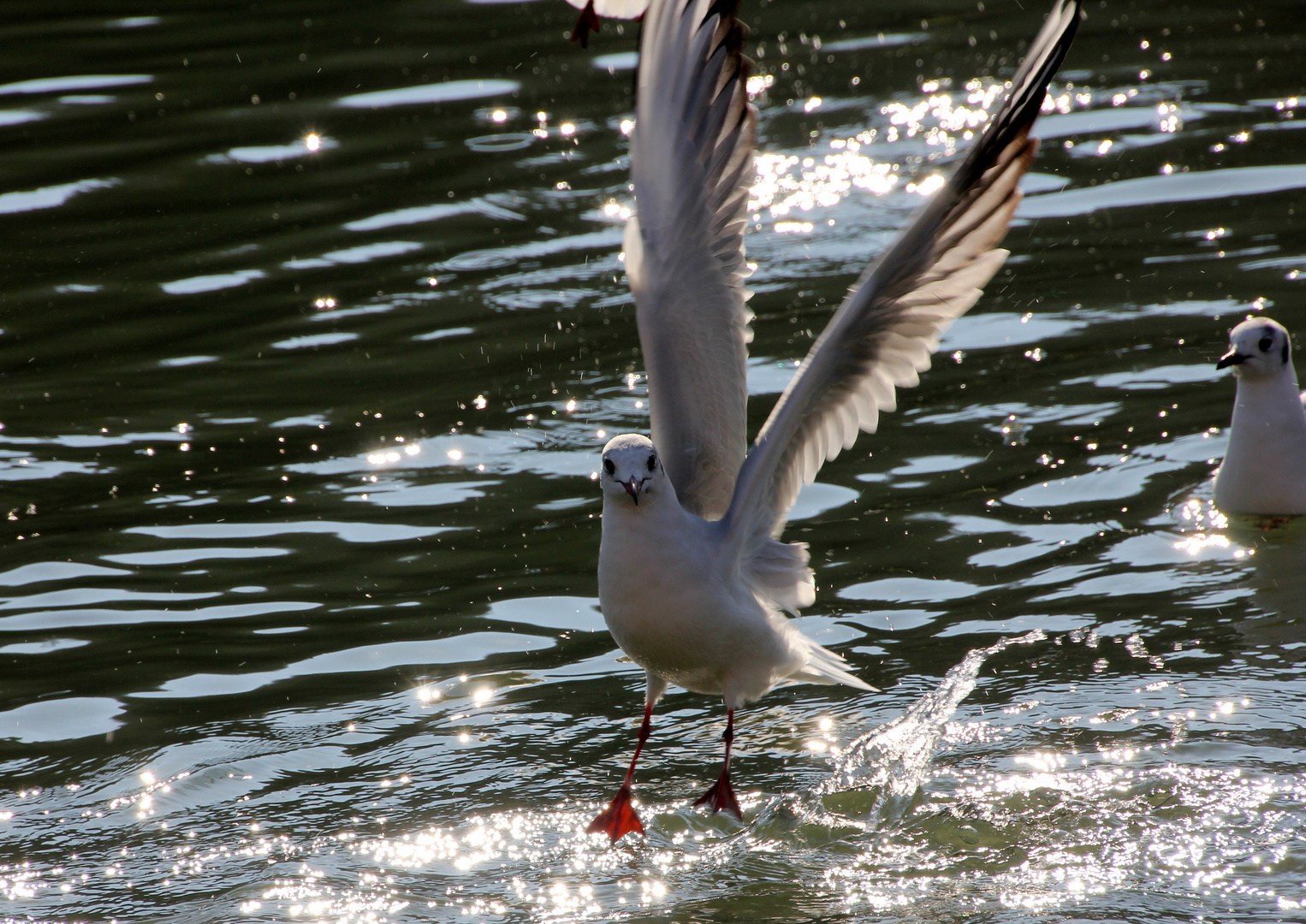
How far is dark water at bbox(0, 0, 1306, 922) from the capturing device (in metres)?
4.94

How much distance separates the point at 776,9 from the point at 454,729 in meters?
10.4

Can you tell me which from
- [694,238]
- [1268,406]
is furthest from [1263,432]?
[694,238]

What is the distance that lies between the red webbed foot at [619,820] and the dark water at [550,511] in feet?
0.23

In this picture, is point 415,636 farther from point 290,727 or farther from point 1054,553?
point 1054,553

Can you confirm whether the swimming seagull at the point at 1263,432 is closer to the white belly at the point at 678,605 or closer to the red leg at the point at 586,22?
the white belly at the point at 678,605

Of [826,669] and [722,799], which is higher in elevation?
[826,669]

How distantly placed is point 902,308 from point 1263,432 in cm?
260

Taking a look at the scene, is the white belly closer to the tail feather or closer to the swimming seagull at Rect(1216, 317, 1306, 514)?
the tail feather

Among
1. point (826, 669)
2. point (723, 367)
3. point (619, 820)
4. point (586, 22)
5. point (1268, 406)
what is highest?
point (586, 22)

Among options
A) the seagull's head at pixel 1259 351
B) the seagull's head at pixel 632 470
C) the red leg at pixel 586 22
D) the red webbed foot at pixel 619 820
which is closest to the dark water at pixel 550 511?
the red webbed foot at pixel 619 820

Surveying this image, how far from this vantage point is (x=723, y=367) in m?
6.00

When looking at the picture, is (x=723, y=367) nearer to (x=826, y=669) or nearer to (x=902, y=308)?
(x=902, y=308)

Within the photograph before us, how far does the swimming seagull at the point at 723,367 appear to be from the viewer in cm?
498

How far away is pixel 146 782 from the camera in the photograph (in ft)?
17.7
